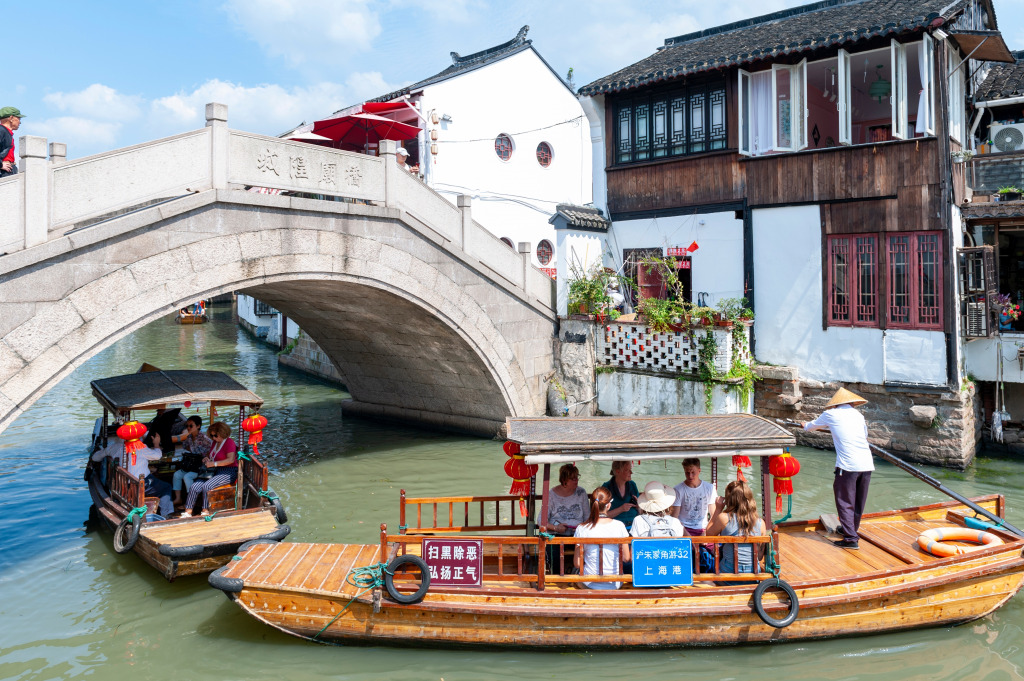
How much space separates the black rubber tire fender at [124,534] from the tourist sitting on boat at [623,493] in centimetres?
502

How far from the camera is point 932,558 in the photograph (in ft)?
23.2

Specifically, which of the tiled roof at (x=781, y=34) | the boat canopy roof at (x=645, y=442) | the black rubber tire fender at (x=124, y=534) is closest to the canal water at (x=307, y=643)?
the black rubber tire fender at (x=124, y=534)

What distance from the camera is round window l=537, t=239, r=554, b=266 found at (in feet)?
73.8

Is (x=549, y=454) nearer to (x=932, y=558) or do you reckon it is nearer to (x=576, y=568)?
(x=576, y=568)

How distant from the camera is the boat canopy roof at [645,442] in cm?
659

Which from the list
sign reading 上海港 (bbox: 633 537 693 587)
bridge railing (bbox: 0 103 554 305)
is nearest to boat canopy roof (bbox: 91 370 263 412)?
bridge railing (bbox: 0 103 554 305)

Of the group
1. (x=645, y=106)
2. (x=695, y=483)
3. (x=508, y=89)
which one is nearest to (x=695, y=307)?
(x=645, y=106)

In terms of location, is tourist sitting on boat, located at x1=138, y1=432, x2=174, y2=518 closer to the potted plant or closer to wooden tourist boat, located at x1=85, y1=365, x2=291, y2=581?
wooden tourist boat, located at x1=85, y1=365, x2=291, y2=581

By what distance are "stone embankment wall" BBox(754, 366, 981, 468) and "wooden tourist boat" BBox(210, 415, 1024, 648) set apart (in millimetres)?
4946

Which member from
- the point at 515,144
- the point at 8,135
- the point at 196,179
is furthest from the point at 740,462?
the point at 515,144

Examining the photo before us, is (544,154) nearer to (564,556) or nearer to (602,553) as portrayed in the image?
(564,556)

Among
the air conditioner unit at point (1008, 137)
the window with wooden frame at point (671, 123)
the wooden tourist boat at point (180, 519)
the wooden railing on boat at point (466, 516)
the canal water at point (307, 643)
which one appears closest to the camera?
the canal water at point (307, 643)

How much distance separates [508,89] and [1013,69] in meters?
12.2

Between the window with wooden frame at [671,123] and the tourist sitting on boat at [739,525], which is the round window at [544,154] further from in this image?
the tourist sitting on boat at [739,525]
